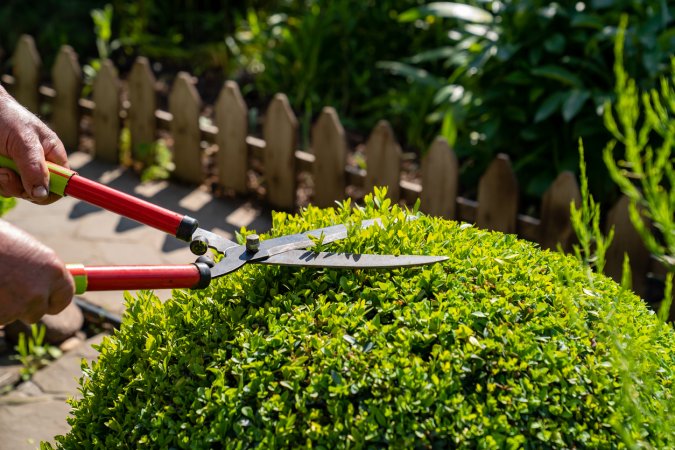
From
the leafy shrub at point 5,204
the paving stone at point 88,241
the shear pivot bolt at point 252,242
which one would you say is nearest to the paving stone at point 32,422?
the paving stone at point 88,241

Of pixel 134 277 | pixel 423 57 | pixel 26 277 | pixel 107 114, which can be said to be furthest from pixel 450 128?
pixel 26 277

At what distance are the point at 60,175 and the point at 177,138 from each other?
279cm

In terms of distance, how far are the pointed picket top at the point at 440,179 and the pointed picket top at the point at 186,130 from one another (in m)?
1.51

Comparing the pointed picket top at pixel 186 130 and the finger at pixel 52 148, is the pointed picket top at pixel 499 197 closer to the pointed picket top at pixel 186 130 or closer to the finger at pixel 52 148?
the pointed picket top at pixel 186 130

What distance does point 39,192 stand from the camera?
228cm

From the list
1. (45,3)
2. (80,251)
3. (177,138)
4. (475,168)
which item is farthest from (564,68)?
(45,3)

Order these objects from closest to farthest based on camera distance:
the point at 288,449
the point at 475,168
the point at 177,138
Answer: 1. the point at 288,449
2. the point at 475,168
3. the point at 177,138

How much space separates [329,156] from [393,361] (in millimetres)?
2919

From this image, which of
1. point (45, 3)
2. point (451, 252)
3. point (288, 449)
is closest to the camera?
point (288, 449)

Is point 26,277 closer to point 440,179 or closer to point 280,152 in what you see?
point 440,179

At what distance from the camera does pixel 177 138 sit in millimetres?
5047

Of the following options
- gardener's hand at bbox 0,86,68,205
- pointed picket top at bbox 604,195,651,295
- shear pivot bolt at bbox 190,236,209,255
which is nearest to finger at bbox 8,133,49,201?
gardener's hand at bbox 0,86,68,205

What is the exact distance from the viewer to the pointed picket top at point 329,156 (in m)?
4.46

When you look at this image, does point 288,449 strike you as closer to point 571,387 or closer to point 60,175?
point 571,387
